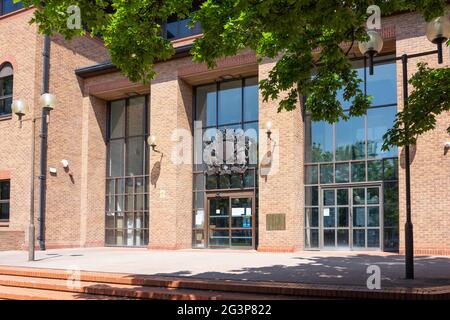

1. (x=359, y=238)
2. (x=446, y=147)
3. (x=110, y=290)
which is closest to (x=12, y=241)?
(x=110, y=290)

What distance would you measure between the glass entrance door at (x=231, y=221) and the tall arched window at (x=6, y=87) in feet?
30.6

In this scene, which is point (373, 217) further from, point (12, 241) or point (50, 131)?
point (12, 241)

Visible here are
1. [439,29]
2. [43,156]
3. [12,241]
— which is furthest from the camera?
[43,156]

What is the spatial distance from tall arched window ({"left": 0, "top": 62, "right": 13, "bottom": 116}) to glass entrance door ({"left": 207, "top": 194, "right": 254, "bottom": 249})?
30.6 ft

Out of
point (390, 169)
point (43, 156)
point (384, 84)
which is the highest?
point (384, 84)

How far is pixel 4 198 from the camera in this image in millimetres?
20625

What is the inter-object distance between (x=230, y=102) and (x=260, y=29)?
11203 millimetres

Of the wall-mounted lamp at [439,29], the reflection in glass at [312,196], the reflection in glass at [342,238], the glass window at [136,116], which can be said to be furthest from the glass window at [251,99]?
the wall-mounted lamp at [439,29]

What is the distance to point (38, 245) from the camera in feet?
64.2

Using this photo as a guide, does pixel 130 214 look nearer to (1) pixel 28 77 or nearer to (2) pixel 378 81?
(1) pixel 28 77

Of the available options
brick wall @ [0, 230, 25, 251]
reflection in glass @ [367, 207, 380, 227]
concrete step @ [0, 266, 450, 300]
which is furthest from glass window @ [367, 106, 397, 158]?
brick wall @ [0, 230, 25, 251]
